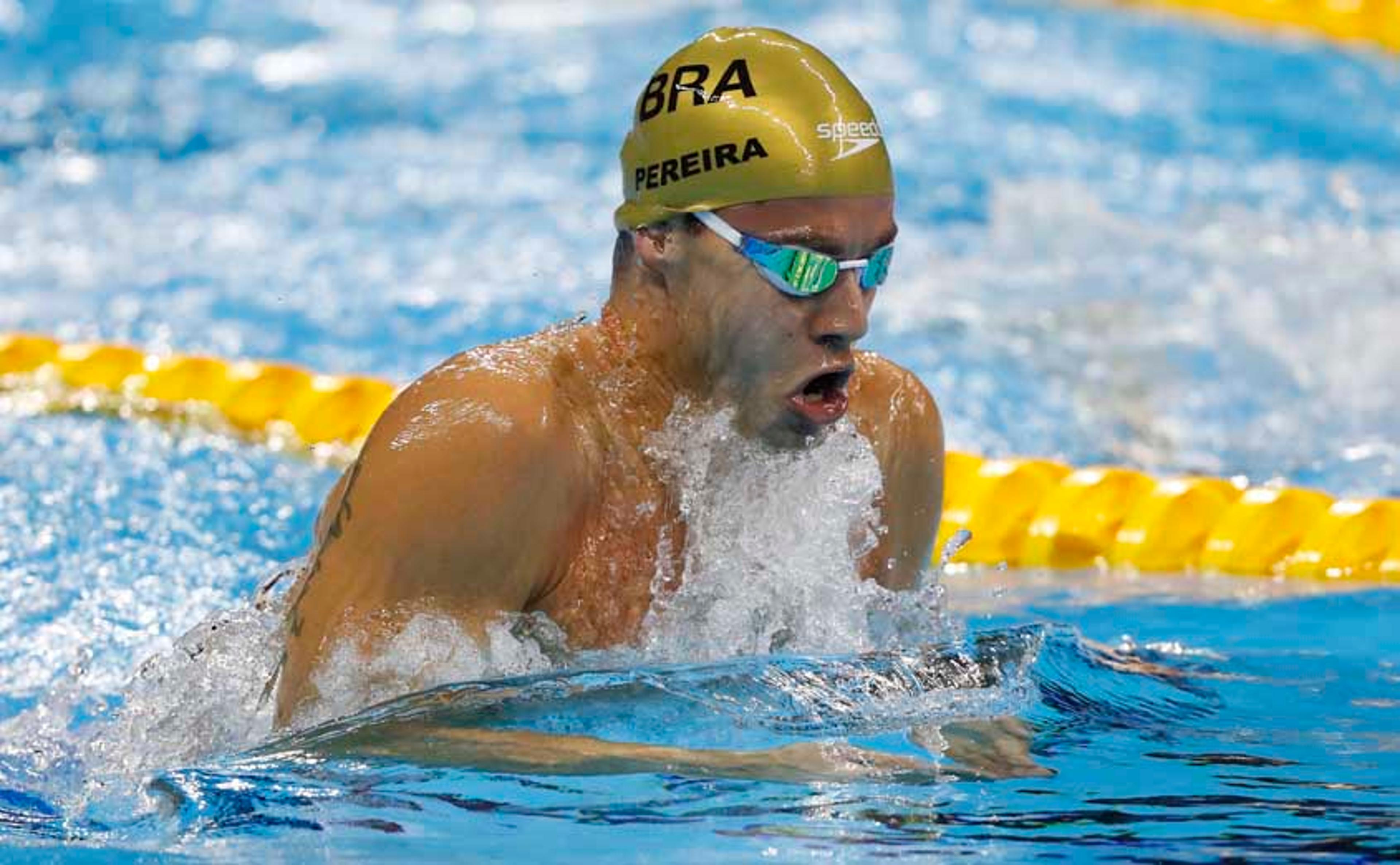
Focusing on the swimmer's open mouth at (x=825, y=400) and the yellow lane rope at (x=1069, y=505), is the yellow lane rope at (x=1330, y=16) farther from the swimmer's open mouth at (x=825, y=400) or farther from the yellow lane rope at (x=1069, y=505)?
the swimmer's open mouth at (x=825, y=400)

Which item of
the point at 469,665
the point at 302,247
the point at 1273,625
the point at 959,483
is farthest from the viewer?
the point at 302,247

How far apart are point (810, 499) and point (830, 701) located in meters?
0.36

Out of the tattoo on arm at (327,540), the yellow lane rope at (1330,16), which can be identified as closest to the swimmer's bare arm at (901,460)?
the tattoo on arm at (327,540)

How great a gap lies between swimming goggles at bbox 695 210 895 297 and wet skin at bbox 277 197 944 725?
0.01 m

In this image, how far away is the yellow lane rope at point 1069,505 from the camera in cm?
443

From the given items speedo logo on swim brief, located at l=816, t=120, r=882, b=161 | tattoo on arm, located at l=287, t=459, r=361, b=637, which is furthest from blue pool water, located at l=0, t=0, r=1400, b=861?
speedo logo on swim brief, located at l=816, t=120, r=882, b=161

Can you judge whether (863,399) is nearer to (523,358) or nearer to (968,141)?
(523,358)

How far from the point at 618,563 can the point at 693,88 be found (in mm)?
625

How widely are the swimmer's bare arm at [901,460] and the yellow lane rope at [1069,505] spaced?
1.08 meters

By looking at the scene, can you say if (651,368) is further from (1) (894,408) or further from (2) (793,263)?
(1) (894,408)

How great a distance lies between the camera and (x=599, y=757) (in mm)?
2514

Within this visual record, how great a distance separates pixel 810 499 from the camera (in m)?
2.91

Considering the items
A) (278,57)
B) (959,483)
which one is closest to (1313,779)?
(959,483)

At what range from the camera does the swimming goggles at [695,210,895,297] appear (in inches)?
104
